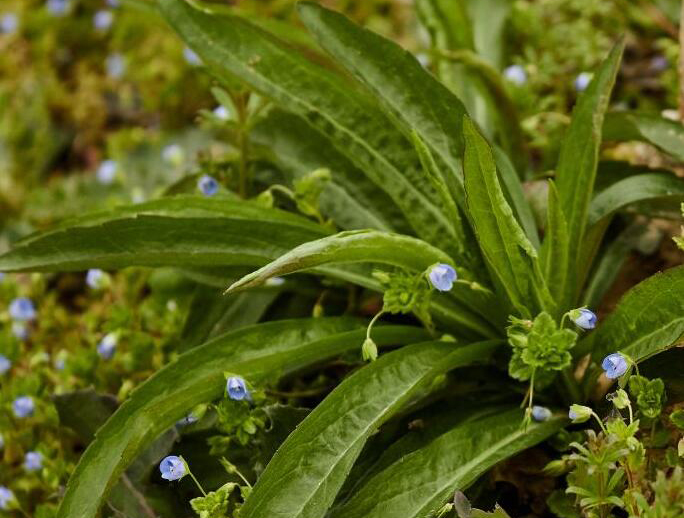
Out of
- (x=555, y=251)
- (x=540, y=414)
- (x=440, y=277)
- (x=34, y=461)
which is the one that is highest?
(x=440, y=277)

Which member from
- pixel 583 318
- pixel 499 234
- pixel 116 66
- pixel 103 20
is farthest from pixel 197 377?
pixel 103 20

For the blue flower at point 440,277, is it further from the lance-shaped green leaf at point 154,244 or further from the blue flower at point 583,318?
the lance-shaped green leaf at point 154,244

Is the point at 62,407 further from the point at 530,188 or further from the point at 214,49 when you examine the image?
the point at 530,188

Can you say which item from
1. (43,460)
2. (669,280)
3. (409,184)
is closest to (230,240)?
(409,184)

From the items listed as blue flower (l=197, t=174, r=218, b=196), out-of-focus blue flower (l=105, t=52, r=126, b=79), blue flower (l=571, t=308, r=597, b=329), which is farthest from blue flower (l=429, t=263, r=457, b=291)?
out-of-focus blue flower (l=105, t=52, r=126, b=79)

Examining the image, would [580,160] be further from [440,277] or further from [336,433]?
[336,433]
